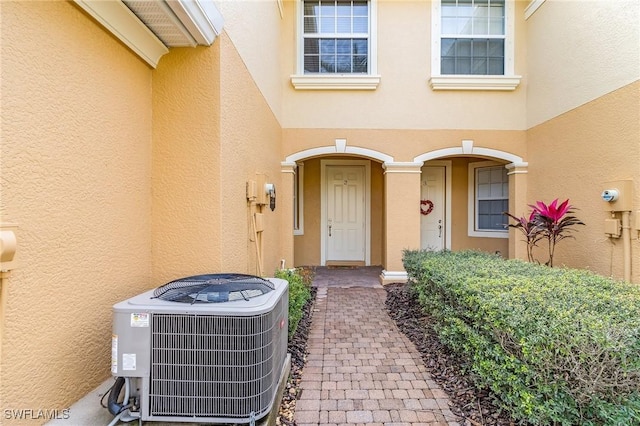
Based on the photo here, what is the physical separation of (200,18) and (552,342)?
3321mm

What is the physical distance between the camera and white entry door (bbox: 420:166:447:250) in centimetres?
818

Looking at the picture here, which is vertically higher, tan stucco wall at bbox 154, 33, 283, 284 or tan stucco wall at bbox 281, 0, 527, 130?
tan stucco wall at bbox 281, 0, 527, 130

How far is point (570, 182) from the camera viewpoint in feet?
17.9

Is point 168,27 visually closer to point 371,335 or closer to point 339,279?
point 371,335

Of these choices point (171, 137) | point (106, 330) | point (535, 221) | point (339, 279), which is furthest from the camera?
point (339, 279)

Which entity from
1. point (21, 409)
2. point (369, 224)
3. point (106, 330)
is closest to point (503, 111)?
point (369, 224)

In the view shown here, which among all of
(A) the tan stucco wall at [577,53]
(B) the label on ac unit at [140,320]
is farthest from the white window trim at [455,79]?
(B) the label on ac unit at [140,320]

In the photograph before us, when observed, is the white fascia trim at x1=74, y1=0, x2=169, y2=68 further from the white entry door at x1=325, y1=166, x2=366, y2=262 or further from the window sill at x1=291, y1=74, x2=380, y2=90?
the white entry door at x1=325, y1=166, x2=366, y2=262

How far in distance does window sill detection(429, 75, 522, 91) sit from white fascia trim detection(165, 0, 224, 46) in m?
4.94

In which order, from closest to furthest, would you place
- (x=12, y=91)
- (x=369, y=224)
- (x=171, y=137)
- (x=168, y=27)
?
(x=12, y=91), (x=168, y=27), (x=171, y=137), (x=369, y=224)

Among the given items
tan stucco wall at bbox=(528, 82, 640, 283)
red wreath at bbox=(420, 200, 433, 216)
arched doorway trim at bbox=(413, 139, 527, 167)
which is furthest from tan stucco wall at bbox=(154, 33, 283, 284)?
red wreath at bbox=(420, 200, 433, 216)

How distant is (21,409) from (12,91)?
1.66 m

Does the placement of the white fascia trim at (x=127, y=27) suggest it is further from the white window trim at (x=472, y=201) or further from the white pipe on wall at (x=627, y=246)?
the white window trim at (x=472, y=201)

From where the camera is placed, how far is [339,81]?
6.42 meters
